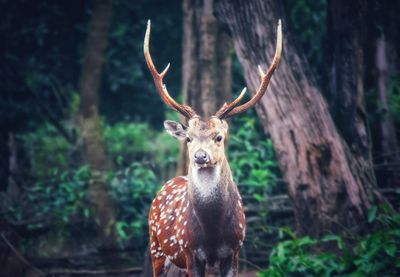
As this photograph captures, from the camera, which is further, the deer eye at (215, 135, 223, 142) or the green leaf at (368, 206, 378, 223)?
the green leaf at (368, 206, 378, 223)

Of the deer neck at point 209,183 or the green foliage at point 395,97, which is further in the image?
the green foliage at point 395,97

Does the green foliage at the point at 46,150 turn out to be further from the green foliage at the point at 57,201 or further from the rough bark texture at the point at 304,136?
the rough bark texture at the point at 304,136

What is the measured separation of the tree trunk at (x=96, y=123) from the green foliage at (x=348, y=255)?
8.81 ft

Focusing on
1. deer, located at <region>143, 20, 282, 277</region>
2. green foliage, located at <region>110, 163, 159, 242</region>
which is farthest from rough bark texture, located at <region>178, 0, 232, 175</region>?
deer, located at <region>143, 20, 282, 277</region>

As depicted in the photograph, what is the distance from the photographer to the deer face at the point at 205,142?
176 inches

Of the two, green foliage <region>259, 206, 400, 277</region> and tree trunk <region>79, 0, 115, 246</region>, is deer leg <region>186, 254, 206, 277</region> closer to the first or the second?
green foliage <region>259, 206, 400, 277</region>

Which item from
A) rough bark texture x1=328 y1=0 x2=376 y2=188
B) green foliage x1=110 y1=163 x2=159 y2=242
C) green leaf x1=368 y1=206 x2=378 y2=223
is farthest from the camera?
green foliage x1=110 y1=163 x2=159 y2=242

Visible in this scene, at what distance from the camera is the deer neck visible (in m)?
4.66

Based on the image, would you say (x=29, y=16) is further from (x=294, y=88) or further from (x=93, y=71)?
(x=294, y=88)

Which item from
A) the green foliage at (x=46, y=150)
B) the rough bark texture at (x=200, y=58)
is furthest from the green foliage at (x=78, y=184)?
the rough bark texture at (x=200, y=58)

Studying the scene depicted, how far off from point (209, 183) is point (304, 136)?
195 cm

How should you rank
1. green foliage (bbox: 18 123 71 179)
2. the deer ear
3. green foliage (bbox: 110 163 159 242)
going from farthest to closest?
green foliage (bbox: 18 123 71 179), green foliage (bbox: 110 163 159 242), the deer ear

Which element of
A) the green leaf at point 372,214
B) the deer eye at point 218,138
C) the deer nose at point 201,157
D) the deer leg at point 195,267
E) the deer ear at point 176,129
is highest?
the deer ear at point 176,129

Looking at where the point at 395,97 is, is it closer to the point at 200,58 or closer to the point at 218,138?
the point at 200,58
